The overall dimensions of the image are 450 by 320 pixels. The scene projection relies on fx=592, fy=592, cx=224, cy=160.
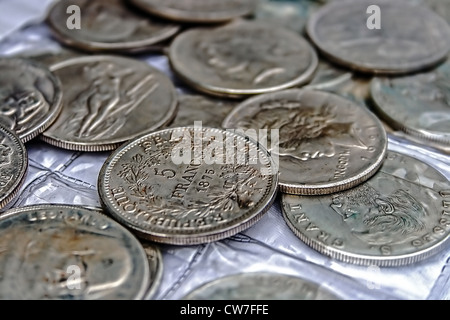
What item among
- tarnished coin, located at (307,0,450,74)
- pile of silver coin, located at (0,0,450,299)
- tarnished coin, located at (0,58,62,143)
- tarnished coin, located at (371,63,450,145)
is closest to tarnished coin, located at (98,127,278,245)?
pile of silver coin, located at (0,0,450,299)

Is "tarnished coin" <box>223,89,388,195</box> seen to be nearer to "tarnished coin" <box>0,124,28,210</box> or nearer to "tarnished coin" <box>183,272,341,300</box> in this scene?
"tarnished coin" <box>183,272,341,300</box>

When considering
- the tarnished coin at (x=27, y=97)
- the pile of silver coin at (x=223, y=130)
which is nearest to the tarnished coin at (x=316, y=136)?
the pile of silver coin at (x=223, y=130)

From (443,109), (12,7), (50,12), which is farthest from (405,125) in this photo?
(12,7)

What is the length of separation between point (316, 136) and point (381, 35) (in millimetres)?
616

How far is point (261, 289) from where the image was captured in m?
1.17

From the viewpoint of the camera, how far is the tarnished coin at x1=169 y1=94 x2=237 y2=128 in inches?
63.4

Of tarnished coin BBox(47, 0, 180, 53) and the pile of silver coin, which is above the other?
tarnished coin BBox(47, 0, 180, 53)

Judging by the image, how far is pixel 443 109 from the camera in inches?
65.7

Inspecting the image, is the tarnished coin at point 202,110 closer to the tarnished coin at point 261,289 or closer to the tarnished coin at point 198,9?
the tarnished coin at point 198,9

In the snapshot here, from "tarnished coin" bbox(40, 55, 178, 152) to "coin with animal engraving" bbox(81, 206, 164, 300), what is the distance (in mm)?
292

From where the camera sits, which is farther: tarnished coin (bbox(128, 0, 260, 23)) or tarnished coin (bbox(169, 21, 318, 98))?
tarnished coin (bbox(128, 0, 260, 23))

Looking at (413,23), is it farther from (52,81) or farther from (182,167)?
(52,81)

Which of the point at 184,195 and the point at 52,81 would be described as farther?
the point at 52,81

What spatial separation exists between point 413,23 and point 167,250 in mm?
1245
